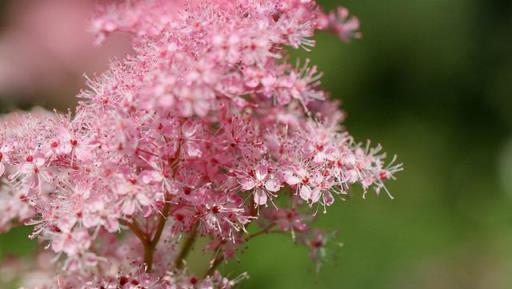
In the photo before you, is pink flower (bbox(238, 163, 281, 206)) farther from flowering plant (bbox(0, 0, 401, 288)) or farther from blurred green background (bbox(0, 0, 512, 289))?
blurred green background (bbox(0, 0, 512, 289))

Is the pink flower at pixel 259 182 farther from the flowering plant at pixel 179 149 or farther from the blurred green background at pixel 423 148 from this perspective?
the blurred green background at pixel 423 148

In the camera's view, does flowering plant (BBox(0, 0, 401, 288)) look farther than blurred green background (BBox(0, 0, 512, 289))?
No

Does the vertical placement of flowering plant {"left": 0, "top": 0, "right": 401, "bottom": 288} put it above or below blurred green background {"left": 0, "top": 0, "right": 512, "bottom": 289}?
below

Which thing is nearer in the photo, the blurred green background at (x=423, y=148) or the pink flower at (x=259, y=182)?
the pink flower at (x=259, y=182)

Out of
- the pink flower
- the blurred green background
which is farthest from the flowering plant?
the blurred green background

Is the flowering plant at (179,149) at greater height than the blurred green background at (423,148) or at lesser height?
lesser

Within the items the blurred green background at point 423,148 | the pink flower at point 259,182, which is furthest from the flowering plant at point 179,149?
the blurred green background at point 423,148

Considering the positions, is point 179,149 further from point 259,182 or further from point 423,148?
point 423,148
